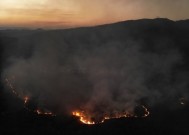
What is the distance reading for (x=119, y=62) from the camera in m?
56.3

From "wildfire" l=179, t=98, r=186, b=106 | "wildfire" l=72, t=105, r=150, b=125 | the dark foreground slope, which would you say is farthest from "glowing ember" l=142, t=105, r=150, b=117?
"wildfire" l=179, t=98, r=186, b=106

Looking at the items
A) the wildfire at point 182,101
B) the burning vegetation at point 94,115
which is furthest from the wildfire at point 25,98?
the wildfire at point 182,101

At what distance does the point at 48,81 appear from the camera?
50062mm

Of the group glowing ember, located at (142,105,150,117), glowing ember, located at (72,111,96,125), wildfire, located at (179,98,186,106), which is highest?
wildfire, located at (179,98,186,106)

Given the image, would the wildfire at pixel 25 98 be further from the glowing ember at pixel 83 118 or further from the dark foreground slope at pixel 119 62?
the glowing ember at pixel 83 118

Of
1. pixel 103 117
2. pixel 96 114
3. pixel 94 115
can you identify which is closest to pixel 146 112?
pixel 103 117

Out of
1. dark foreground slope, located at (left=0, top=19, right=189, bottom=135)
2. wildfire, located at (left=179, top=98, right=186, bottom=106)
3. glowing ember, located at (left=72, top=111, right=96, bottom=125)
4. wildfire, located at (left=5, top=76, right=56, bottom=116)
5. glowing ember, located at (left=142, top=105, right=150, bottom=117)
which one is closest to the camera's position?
dark foreground slope, located at (left=0, top=19, right=189, bottom=135)

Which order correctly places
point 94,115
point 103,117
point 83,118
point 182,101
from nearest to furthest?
→ point 103,117 → point 83,118 → point 94,115 → point 182,101

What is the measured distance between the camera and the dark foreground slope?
3456cm

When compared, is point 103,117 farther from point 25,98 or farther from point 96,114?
point 25,98

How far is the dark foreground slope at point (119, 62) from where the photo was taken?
34.6 metres

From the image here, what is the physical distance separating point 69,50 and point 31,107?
103ft

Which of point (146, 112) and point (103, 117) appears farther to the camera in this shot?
point (146, 112)

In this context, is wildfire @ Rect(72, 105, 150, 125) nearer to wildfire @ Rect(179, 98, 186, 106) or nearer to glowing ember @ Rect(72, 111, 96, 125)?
glowing ember @ Rect(72, 111, 96, 125)
